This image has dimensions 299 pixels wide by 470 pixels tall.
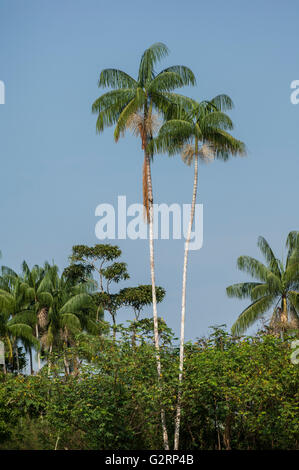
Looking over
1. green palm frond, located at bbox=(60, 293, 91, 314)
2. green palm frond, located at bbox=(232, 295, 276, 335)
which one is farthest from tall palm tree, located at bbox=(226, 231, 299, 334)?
green palm frond, located at bbox=(60, 293, 91, 314)

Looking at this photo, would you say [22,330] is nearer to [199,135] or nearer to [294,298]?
[294,298]

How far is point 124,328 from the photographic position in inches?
685

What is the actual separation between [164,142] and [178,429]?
304 inches

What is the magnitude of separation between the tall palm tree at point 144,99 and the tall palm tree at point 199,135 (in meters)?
0.46

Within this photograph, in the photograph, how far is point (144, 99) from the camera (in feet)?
63.5

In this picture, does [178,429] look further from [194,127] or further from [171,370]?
[194,127]

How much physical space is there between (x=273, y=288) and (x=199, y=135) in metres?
13.9

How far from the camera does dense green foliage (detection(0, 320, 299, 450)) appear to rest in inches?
645

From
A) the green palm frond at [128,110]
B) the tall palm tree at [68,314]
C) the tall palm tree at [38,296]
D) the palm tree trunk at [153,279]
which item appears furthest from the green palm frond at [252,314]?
the green palm frond at [128,110]

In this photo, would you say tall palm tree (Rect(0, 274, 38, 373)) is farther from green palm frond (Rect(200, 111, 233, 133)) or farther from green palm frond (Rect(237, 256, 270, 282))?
green palm frond (Rect(200, 111, 233, 133))

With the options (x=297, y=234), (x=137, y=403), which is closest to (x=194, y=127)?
(x=137, y=403)

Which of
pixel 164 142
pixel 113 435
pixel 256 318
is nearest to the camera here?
pixel 113 435

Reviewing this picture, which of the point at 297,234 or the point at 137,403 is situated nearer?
the point at 137,403

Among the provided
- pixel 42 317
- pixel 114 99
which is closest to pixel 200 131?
pixel 114 99
